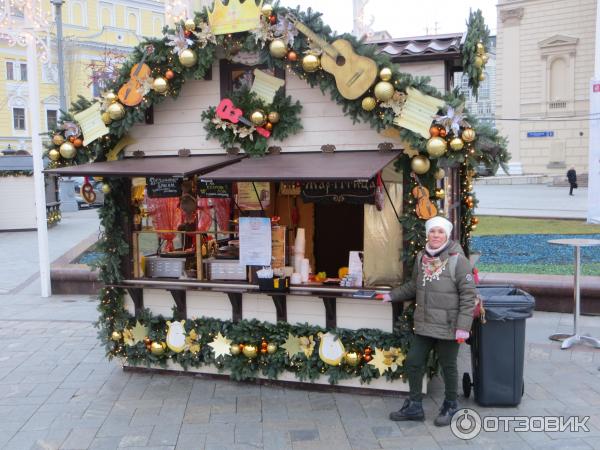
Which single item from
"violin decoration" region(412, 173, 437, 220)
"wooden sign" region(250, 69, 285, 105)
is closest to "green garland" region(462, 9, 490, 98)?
"violin decoration" region(412, 173, 437, 220)

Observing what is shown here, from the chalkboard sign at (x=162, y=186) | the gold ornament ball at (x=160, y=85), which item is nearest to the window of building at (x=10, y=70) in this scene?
the chalkboard sign at (x=162, y=186)

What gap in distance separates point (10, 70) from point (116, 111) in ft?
132

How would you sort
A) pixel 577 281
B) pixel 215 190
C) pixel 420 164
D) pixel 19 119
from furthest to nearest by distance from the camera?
1. pixel 19 119
2. pixel 577 281
3. pixel 215 190
4. pixel 420 164

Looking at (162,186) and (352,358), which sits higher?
(162,186)

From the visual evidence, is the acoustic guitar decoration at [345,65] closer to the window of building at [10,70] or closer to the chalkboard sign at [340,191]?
the chalkboard sign at [340,191]

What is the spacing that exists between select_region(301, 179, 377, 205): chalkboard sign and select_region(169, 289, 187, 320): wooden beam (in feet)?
5.24

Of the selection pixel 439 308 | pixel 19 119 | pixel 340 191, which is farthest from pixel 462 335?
pixel 19 119

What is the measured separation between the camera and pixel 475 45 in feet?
19.2

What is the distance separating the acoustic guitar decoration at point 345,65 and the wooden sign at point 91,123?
85.3 inches

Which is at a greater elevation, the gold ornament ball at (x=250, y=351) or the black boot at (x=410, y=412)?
the gold ornament ball at (x=250, y=351)

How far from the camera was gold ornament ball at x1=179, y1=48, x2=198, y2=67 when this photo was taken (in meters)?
5.89

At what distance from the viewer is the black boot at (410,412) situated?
528cm

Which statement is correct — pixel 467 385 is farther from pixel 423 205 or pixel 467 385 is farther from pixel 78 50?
pixel 78 50

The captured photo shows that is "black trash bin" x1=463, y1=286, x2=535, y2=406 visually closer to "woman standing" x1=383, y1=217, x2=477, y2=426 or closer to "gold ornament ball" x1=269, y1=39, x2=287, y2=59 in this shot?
"woman standing" x1=383, y1=217, x2=477, y2=426
